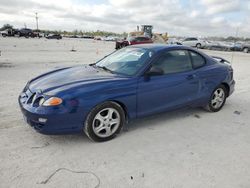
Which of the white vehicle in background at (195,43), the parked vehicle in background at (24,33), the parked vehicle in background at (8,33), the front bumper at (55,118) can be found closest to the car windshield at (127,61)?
the front bumper at (55,118)

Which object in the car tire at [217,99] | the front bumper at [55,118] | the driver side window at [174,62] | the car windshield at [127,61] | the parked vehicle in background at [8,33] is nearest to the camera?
the front bumper at [55,118]

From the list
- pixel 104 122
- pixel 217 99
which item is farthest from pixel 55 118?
pixel 217 99

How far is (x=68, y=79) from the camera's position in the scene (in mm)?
3762

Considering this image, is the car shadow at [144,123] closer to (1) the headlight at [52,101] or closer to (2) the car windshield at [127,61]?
(1) the headlight at [52,101]

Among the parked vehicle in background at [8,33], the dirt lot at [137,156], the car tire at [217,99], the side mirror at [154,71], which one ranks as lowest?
the dirt lot at [137,156]

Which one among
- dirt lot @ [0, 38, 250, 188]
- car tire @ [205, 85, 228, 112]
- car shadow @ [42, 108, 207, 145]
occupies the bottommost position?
dirt lot @ [0, 38, 250, 188]

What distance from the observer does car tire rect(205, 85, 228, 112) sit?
507cm

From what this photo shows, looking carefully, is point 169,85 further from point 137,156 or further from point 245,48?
point 245,48

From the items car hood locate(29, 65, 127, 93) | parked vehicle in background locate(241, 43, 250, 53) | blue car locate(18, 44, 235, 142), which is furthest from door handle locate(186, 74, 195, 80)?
parked vehicle in background locate(241, 43, 250, 53)

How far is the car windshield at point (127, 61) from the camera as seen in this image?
4.02m

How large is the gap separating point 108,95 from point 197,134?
1.69 meters

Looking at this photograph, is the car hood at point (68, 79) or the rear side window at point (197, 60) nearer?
the car hood at point (68, 79)

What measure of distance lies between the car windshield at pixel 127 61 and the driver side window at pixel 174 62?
0.24m

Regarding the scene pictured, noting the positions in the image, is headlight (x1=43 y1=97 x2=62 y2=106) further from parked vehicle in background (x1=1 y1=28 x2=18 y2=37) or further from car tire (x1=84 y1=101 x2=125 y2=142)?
parked vehicle in background (x1=1 y1=28 x2=18 y2=37)
